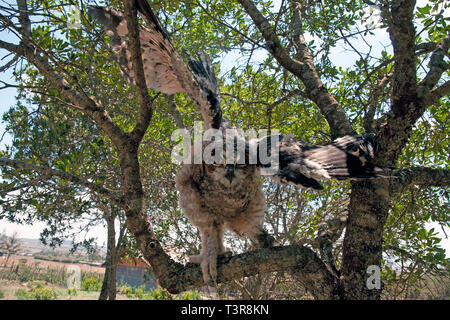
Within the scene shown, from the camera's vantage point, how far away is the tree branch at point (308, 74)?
2590 mm

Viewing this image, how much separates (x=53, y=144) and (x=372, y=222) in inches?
148

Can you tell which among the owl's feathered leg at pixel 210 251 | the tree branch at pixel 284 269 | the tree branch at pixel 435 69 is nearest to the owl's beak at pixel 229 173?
the owl's feathered leg at pixel 210 251

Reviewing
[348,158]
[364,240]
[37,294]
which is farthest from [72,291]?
[348,158]

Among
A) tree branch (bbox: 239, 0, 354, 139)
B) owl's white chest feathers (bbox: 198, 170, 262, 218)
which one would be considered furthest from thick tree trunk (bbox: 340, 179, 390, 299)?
owl's white chest feathers (bbox: 198, 170, 262, 218)

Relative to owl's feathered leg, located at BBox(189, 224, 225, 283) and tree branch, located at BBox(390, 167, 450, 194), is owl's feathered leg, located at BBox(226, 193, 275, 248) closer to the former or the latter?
owl's feathered leg, located at BBox(189, 224, 225, 283)

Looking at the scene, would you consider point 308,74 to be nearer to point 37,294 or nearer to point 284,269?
point 284,269

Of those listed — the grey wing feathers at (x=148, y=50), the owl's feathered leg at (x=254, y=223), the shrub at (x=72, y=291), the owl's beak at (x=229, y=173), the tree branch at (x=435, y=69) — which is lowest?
the shrub at (x=72, y=291)

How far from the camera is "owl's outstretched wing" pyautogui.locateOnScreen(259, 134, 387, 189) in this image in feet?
6.23

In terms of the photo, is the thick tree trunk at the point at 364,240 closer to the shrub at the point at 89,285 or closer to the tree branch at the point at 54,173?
the tree branch at the point at 54,173

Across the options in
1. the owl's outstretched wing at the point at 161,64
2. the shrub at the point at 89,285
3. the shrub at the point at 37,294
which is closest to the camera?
the owl's outstretched wing at the point at 161,64

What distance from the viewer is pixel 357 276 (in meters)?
1.99

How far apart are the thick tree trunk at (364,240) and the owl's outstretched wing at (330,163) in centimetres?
29

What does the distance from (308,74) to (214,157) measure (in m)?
1.21
